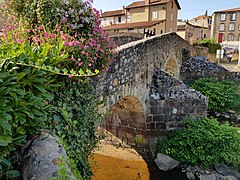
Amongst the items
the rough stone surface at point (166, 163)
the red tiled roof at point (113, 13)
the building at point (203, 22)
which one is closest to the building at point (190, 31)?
the building at point (203, 22)

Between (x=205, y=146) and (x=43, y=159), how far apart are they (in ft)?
18.8

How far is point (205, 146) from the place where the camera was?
254 inches

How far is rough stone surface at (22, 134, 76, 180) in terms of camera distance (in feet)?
5.27

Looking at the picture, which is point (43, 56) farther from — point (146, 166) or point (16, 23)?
point (146, 166)

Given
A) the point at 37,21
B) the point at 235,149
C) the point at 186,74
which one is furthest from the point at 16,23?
the point at 186,74

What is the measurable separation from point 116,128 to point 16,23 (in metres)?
5.00

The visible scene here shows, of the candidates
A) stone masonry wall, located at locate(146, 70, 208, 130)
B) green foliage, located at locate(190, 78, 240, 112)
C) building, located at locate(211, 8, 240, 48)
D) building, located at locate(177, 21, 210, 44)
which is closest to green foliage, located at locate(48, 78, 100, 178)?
stone masonry wall, located at locate(146, 70, 208, 130)

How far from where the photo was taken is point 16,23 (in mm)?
3523

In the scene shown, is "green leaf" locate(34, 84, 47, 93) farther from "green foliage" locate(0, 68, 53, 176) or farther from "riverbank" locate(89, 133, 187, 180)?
"riverbank" locate(89, 133, 187, 180)

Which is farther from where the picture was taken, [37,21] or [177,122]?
[177,122]

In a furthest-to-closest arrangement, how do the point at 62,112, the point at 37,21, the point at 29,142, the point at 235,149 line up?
1. the point at 235,149
2. the point at 37,21
3. the point at 62,112
4. the point at 29,142

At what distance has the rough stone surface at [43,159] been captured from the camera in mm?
1605

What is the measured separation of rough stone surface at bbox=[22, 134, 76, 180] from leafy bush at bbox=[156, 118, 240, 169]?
5.28m

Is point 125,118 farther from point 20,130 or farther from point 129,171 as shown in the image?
point 20,130
